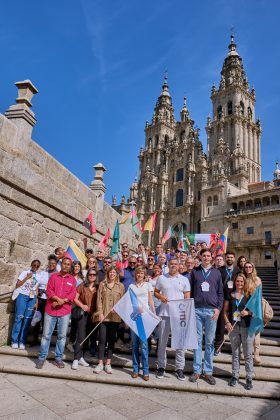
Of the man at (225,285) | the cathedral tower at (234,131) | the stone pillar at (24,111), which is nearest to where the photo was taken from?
the man at (225,285)

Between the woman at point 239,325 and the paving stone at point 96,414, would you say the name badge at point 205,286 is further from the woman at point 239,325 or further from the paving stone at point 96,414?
the paving stone at point 96,414

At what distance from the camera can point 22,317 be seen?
6.05 metres

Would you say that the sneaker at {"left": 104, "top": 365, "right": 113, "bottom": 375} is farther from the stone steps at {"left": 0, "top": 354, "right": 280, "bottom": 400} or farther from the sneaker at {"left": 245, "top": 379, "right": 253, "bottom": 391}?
the sneaker at {"left": 245, "top": 379, "right": 253, "bottom": 391}

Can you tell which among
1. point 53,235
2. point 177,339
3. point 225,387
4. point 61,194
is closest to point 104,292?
point 177,339

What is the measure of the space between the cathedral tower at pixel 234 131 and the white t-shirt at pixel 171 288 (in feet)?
134

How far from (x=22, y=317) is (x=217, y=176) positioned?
41.5 m

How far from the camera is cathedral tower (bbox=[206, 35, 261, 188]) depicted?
153 ft

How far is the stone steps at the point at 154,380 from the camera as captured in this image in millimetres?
4586

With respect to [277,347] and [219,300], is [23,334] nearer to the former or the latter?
[219,300]

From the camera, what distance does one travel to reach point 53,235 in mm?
8000

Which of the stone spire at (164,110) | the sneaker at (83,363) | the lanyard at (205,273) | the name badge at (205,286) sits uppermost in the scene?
the stone spire at (164,110)

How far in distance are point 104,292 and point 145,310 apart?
816 millimetres

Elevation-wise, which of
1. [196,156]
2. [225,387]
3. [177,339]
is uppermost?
[196,156]

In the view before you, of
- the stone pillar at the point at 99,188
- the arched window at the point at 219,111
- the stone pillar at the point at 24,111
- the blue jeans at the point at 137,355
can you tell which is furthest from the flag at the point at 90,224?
the arched window at the point at 219,111
